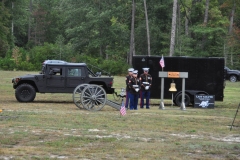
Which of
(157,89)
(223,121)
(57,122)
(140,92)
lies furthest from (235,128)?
(157,89)

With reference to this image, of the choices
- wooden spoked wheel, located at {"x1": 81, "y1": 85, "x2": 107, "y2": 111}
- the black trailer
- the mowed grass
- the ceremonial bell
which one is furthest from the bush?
the mowed grass

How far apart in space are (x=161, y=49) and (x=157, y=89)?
39643mm

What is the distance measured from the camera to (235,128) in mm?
15469

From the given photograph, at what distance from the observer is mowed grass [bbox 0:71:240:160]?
413 inches

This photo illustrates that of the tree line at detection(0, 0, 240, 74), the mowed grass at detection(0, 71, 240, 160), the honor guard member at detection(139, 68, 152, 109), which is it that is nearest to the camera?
the mowed grass at detection(0, 71, 240, 160)

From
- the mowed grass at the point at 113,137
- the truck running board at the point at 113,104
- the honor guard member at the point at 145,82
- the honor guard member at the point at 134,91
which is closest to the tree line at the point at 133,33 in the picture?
the honor guard member at the point at 145,82

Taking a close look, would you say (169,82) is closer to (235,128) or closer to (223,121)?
(223,121)

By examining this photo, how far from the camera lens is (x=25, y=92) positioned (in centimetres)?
2391

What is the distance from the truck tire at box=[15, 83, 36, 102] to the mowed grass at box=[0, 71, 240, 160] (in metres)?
5.74

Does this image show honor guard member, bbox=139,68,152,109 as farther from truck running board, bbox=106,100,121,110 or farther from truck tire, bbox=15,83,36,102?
truck tire, bbox=15,83,36,102

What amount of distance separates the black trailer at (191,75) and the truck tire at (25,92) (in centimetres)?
498

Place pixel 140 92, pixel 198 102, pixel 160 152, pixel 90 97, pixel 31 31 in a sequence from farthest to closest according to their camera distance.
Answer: pixel 31 31 → pixel 198 102 → pixel 140 92 → pixel 90 97 → pixel 160 152

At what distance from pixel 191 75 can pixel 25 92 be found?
7.24 m

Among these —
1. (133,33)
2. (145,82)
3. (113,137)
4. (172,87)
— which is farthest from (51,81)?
(133,33)
